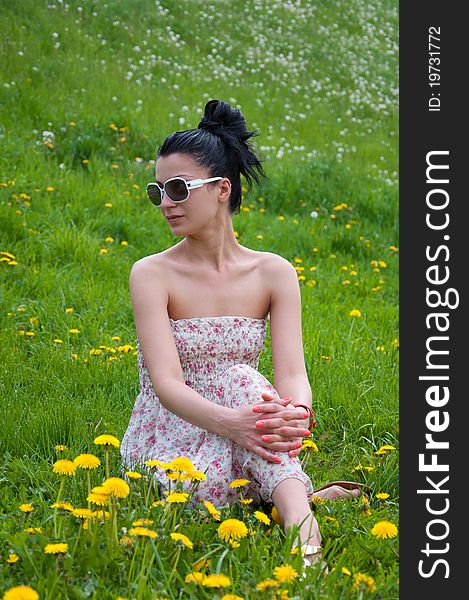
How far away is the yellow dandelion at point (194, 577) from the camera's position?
2.04 meters

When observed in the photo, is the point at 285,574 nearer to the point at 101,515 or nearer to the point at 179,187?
the point at 101,515

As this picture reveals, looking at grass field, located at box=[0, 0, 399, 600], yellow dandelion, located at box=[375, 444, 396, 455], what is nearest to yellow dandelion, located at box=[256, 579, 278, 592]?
grass field, located at box=[0, 0, 399, 600]

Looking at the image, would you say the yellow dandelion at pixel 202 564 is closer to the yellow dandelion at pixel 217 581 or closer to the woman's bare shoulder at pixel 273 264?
the yellow dandelion at pixel 217 581

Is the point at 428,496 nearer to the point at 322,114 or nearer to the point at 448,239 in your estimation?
the point at 448,239

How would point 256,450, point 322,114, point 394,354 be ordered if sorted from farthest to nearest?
point 322,114 < point 394,354 < point 256,450

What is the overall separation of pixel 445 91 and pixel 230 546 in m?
1.80

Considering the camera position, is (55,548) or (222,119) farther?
(222,119)

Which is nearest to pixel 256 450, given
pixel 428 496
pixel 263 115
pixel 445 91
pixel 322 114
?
pixel 428 496

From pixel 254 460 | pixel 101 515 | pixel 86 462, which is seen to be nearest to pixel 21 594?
pixel 101 515

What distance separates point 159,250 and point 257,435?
3.55 m

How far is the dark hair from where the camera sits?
295 cm

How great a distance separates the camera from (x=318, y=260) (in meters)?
6.48

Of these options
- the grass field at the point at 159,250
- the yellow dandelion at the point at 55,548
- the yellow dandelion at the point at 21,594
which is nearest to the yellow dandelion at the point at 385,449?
the grass field at the point at 159,250

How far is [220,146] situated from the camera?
119 inches
